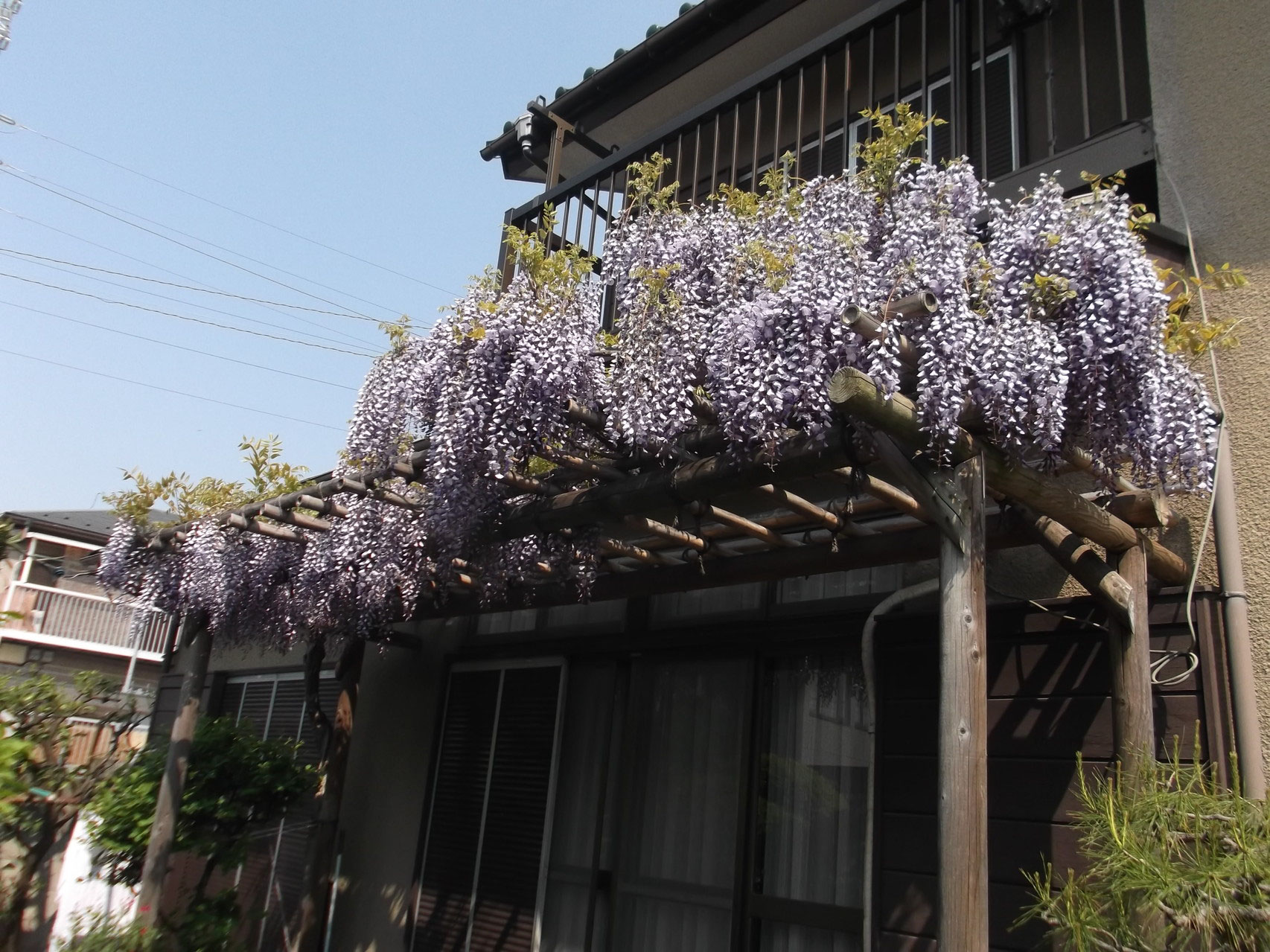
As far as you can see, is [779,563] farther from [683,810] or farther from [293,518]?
[293,518]

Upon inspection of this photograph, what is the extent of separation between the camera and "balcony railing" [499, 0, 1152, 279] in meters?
4.04

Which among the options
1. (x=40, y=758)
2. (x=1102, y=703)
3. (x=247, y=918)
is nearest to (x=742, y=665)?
(x=1102, y=703)

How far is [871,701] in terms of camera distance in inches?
145

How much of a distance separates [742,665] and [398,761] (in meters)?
2.96

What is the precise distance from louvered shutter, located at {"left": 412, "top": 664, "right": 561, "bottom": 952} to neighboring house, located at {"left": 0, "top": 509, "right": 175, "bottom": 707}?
14.8 metres

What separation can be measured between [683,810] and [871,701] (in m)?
1.37

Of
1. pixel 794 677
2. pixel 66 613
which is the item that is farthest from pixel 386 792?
pixel 66 613

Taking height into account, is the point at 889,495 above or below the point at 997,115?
below

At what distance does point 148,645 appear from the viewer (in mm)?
19594

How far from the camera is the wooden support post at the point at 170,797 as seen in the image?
17.5 ft

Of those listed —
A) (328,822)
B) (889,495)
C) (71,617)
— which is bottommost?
(328,822)

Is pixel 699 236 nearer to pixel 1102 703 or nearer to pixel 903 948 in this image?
pixel 1102 703

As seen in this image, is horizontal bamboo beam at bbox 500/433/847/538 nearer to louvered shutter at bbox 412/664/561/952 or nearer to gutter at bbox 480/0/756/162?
louvered shutter at bbox 412/664/561/952

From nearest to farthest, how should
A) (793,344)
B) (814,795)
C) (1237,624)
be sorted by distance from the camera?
(793,344) < (1237,624) < (814,795)
